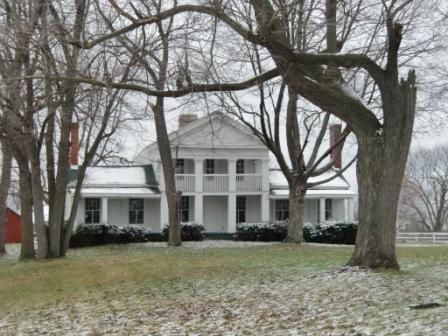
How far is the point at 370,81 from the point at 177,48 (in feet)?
42.8

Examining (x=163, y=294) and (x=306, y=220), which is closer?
(x=163, y=294)

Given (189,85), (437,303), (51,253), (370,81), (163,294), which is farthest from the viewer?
(370,81)

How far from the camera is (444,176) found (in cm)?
6538

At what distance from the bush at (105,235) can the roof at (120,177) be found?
560 cm

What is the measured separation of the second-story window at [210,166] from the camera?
38.6 m

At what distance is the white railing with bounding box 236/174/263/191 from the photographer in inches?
1462

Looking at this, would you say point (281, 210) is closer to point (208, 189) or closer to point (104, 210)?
point (208, 189)

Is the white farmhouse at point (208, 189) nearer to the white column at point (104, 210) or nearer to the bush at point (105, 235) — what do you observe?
the white column at point (104, 210)

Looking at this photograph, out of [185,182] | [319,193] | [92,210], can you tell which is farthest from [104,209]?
[319,193]

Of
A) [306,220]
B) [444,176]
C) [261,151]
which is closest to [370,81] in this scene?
[261,151]

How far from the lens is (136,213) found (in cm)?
3731

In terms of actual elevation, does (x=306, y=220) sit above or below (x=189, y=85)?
below

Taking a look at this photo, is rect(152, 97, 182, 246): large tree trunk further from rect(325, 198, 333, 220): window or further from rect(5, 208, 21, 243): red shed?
rect(5, 208, 21, 243): red shed

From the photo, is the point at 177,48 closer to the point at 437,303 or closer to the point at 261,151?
the point at 437,303
